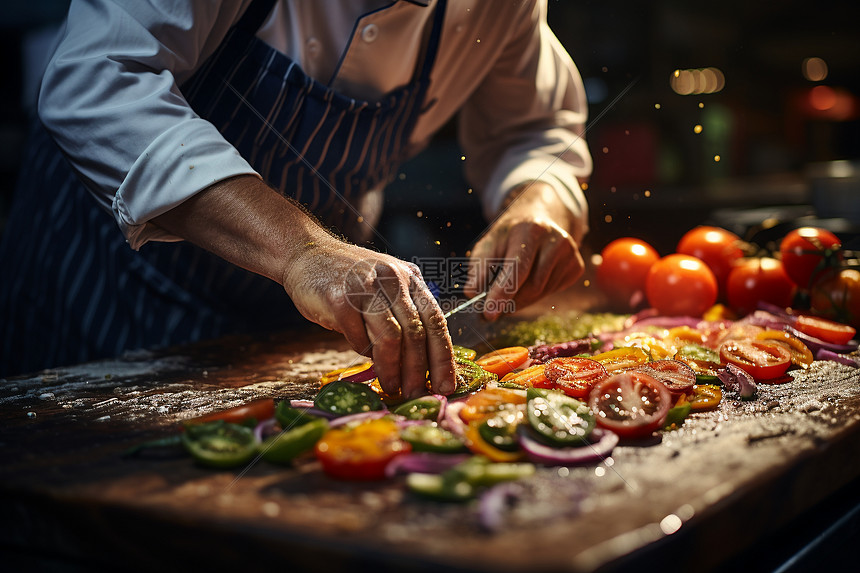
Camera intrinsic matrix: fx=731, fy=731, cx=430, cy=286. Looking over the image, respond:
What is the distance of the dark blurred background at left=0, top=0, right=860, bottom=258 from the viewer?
2635mm

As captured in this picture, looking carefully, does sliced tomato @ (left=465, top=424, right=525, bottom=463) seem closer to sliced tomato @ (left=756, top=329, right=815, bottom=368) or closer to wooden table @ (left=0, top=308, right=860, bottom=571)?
wooden table @ (left=0, top=308, right=860, bottom=571)

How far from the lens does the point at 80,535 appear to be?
87 cm

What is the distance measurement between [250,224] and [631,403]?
0.70 m

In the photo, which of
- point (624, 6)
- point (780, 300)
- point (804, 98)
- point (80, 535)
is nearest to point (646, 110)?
point (624, 6)

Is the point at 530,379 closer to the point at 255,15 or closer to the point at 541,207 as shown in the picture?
the point at 541,207

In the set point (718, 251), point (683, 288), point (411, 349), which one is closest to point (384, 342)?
point (411, 349)

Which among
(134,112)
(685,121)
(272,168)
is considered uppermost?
(685,121)

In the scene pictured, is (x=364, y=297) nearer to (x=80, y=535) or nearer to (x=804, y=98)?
(x=80, y=535)

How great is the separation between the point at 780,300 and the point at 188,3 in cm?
169

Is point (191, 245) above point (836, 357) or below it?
above

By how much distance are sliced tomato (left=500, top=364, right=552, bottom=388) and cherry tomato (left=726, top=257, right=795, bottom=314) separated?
972 millimetres

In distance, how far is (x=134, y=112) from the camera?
1304mm

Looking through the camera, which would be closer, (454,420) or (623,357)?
(454,420)

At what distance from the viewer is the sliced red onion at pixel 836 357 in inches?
59.8
